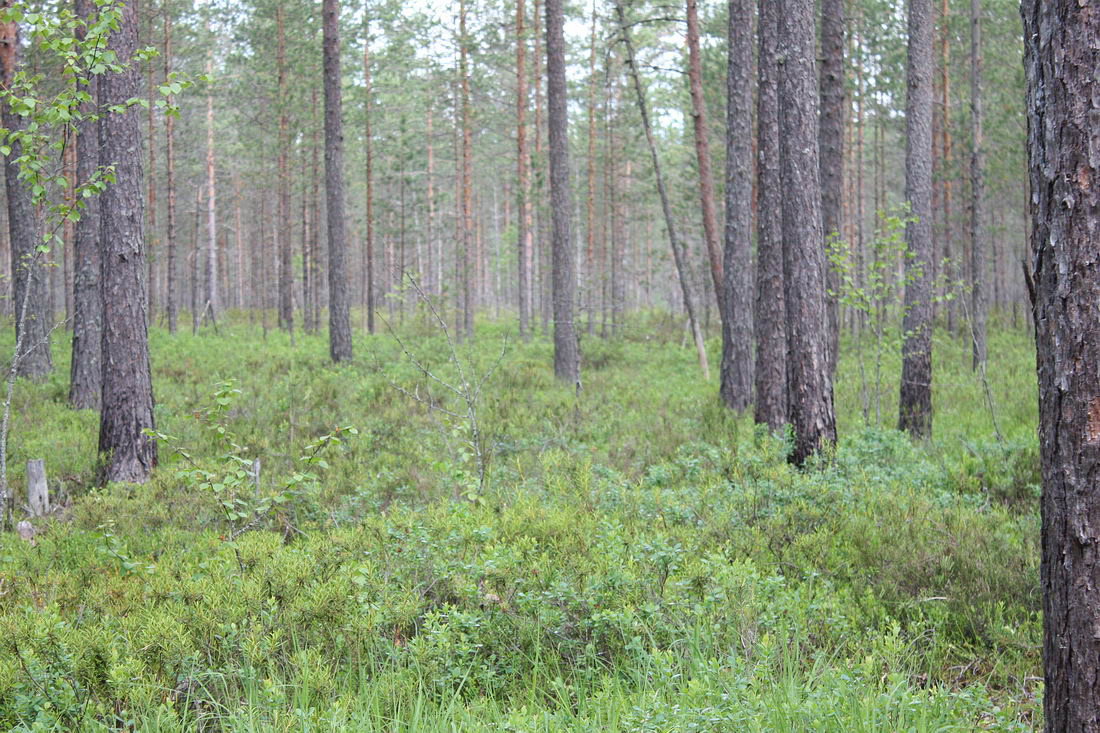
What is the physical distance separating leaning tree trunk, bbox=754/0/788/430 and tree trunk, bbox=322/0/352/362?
9547 mm

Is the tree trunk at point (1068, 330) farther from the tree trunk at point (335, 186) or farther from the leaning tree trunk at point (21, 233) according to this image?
the tree trunk at point (335, 186)

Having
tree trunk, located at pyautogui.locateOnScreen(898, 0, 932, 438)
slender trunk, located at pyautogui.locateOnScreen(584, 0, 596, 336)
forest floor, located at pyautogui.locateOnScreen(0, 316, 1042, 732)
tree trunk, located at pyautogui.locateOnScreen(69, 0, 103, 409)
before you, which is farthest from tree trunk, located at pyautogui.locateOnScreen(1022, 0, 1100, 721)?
slender trunk, located at pyautogui.locateOnScreen(584, 0, 596, 336)

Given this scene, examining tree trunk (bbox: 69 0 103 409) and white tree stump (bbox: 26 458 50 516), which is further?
tree trunk (bbox: 69 0 103 409)

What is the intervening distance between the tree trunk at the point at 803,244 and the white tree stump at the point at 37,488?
7395 millimetres

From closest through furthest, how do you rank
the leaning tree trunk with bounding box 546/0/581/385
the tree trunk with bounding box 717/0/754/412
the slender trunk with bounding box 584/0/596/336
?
the tree trunk with bounding box 717/0/754/412 → the leaning tree trunk with bounding box 546/0/581/385 → the slender trunk with bounding box 584/0/596/336

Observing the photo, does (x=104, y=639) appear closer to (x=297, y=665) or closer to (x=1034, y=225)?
(x=297, y=665)

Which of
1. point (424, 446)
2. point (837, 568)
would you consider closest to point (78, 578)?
point (424, 446)

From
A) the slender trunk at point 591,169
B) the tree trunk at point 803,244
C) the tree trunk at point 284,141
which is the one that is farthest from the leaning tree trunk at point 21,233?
the slender trunk at point 591,169

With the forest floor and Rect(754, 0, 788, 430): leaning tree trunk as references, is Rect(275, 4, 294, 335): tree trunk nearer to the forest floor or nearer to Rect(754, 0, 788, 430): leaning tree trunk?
the forest floor

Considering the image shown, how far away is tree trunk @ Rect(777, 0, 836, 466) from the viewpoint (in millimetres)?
8180

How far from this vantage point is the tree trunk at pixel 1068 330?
251 centimetres

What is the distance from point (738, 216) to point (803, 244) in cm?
476

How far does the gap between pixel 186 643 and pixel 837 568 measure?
13.2ft

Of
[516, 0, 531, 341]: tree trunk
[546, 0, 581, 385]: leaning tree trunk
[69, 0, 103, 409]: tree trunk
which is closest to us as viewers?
[69, 0, 103, 409]: tree trunk
